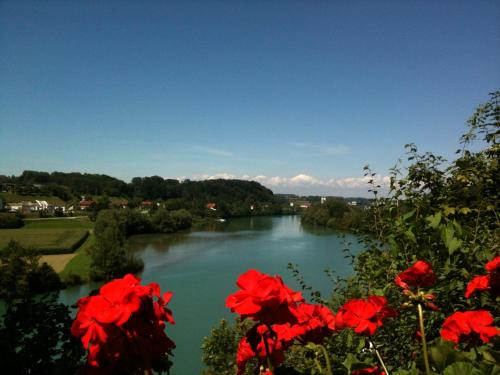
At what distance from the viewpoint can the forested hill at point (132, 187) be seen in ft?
253

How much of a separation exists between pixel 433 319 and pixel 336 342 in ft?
3.21

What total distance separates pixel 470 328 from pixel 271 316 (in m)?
0.56

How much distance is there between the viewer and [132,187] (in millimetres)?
90188

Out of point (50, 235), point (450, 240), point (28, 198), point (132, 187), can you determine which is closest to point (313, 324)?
point (450, 240)

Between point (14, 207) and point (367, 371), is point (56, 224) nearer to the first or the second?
point (14, 207)

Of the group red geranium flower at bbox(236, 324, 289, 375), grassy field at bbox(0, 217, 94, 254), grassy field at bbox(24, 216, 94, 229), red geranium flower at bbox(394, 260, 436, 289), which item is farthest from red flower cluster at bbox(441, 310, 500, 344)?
grassy field at bbox(24, 216, 94, 229)

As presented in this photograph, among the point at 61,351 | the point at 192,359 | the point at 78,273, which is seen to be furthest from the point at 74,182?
the point at 61,351

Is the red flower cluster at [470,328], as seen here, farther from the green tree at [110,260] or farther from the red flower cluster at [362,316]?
the green tree at [110,260]

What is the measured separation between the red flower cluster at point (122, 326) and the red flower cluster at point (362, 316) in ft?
1.36

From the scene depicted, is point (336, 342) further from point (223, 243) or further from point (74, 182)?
point (74, 182)

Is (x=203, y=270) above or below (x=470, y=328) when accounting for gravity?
below

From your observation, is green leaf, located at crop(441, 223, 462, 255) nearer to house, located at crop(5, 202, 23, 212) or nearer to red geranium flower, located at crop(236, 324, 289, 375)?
red geranium flower, located at crop(236, 324, 289, 375)

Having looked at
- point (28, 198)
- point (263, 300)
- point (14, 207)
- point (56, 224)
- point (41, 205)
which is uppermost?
point (28, 198)

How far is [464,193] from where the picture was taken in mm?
2416
